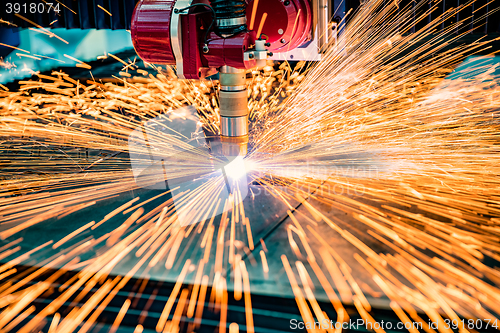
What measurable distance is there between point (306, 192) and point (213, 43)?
74 centimetres

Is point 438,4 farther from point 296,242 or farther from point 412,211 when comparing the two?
point 296,242

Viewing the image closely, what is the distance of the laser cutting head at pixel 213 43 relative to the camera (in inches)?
47.5

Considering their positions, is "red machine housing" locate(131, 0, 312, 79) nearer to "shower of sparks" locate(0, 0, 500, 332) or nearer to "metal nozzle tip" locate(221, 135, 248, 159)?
"metal nozzle tip" locate(221, 135, 248, 159)

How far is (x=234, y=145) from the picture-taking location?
54.1 inches

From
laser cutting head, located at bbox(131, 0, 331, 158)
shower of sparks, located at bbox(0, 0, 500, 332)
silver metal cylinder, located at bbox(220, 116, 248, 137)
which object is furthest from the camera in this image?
silver metal cylinder, located at bbox(220, 116, 248, 137)

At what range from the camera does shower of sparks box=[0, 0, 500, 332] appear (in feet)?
3.46

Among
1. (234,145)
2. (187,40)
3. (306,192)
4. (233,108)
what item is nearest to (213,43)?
(187,40)

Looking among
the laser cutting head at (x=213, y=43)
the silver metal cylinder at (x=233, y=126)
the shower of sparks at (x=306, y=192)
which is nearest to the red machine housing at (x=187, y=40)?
the laser cutting head at (x=213, y=43)

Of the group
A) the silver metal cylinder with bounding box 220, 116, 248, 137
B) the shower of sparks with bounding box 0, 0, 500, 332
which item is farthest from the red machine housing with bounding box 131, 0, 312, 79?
the shower of sparks with bounding box 0, 0, 500, 332

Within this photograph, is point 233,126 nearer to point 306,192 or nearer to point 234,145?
point 234,145

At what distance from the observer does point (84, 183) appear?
175 cm

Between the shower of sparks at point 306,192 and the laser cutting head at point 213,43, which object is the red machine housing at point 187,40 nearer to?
the laser cutting head at point 213,43

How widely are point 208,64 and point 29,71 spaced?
10.1ft

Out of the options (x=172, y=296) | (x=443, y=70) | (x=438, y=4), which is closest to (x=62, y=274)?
(x=172, y=296)
